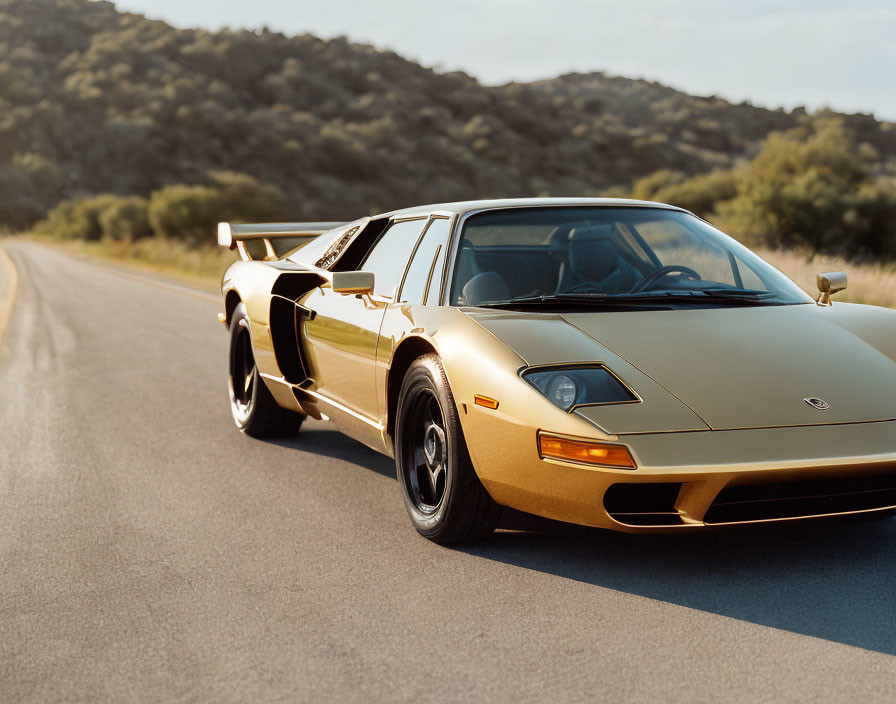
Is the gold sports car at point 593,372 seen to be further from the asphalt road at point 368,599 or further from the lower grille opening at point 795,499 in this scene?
the asphalt road at point 368,599

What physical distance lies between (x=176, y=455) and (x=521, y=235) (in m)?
2.28

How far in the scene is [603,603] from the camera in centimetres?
373

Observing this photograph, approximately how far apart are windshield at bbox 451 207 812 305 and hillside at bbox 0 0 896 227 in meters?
55.4

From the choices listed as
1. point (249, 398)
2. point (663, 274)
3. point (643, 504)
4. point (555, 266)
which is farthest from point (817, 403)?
point (249, 398)

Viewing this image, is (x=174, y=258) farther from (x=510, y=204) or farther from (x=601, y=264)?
(x=601, y=264)

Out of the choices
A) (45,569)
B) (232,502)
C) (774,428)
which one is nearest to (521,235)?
(232,502)

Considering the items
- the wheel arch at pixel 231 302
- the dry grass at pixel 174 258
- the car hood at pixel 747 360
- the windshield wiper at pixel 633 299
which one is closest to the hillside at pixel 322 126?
the dry grass at pixel 174 258

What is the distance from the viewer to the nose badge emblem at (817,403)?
3.91 meters

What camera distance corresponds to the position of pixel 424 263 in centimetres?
511

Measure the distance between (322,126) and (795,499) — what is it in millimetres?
80664

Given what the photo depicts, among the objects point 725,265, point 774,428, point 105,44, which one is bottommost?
point 774,428

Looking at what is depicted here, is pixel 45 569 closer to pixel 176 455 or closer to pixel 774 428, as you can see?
pixel 176 455

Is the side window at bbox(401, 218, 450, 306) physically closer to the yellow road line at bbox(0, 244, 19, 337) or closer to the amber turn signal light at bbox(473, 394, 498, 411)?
the amber turn signal light at bbox(473, 394, 498, 411)

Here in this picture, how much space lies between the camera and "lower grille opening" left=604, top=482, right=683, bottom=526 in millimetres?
3838
